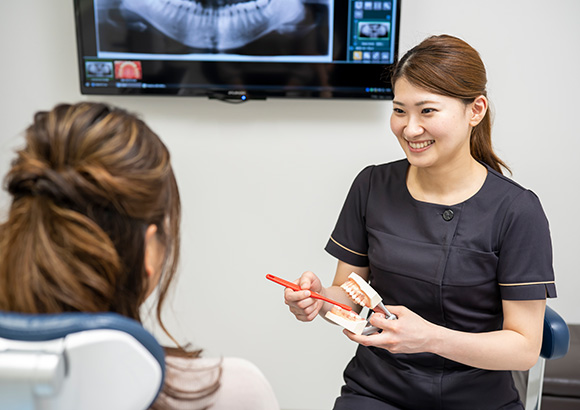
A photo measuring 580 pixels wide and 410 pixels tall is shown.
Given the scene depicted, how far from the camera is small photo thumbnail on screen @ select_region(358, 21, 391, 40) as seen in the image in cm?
199

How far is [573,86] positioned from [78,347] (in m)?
1.93

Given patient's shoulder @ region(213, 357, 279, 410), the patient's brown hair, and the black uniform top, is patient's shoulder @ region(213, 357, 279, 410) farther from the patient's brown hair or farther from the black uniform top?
the black uniform top

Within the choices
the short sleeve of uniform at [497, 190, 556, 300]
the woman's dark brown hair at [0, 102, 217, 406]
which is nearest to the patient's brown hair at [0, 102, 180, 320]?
the woman's dark brown hair at [0, 102, 217, 406]

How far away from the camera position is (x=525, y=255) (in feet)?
4.40

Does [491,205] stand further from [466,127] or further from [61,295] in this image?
[61,295]

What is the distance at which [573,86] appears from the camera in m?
2.07

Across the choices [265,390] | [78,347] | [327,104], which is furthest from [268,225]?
[78,347]

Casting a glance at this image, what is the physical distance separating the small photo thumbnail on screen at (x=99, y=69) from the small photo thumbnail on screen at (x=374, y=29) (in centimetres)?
85

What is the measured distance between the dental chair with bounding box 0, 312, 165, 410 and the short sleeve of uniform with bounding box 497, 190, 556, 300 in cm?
91

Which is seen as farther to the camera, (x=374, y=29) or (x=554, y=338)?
(x=374, y=29)

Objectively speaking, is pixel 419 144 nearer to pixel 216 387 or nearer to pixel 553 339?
pixel 553 339

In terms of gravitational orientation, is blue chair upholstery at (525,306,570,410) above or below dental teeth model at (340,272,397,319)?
below

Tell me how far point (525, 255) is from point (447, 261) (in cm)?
17

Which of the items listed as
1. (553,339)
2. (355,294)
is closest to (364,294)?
(355,294)
